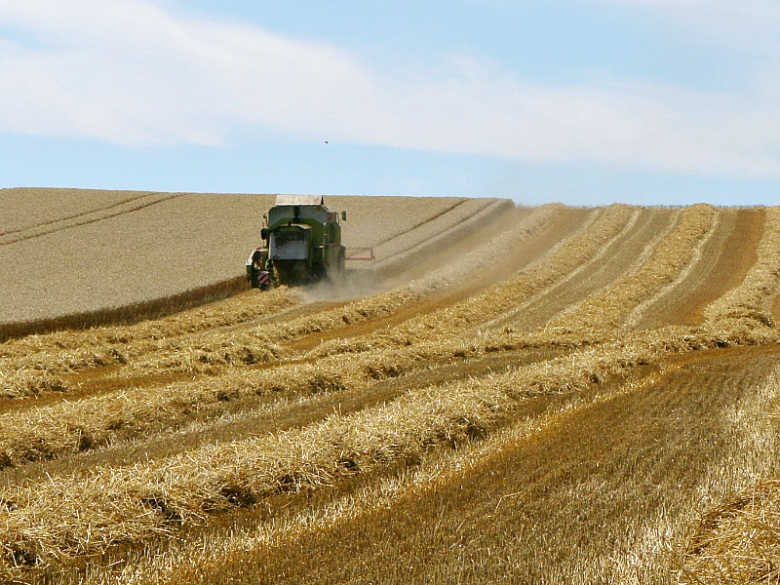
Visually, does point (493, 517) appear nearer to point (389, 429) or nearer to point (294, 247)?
point (389, 429)

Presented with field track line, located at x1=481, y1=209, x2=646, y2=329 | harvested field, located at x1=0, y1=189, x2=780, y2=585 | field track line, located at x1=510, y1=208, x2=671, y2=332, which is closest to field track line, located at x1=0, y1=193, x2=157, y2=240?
harvested field, located at x1=0, y1=189, x2=780, y2=585

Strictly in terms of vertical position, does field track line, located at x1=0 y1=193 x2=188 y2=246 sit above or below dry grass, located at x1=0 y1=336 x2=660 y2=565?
above

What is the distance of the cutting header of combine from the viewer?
1049 inches

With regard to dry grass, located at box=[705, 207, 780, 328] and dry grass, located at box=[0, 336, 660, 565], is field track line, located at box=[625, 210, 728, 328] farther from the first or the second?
dry grass, located at box=[0, 336, 660, 565]

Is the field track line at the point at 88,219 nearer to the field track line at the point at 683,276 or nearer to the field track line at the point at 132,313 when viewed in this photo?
the field track line at the point at 132,313

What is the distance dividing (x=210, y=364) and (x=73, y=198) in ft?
125

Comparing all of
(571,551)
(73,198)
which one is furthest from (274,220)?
(73,198)

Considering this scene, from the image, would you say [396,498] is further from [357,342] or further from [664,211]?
[664,211]


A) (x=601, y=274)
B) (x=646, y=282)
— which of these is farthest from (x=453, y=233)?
(x=646, y=282)

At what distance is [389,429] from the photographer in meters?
9.66

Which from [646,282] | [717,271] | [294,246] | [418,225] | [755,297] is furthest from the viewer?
[418,225]

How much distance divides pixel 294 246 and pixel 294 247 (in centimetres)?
3

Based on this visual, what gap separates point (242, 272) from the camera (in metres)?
27.3

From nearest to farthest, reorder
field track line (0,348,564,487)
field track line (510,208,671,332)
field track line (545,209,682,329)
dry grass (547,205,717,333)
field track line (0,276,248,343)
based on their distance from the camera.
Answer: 1. field track line (0,348,564,487)
2. field track line (0,276,248,343)
3. dry grass (547,205,717,333)
4. field track line (545,209,682,329)
5. field track line (510,208,671,332)
